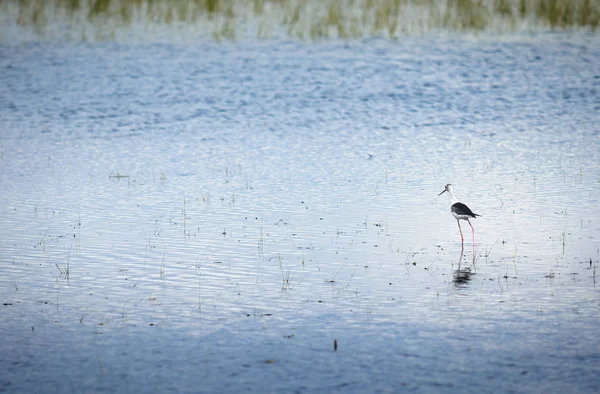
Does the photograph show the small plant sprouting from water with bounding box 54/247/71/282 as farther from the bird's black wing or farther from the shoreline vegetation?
the shoreline vegetation

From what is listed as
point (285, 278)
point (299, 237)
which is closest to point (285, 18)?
point (299, 237)

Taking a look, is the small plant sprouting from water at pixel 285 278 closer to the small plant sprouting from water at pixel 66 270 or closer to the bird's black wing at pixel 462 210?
the small plant sprouting from water at pixel 66 270

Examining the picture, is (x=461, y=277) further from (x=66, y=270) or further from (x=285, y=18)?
(x=285, y=18)

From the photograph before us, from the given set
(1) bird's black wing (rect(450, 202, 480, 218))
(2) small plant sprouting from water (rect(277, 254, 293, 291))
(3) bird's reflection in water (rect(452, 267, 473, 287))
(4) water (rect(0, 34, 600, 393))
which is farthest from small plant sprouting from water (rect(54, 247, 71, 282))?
(1) bird's black wing (rect(450, 202, 480, 218))

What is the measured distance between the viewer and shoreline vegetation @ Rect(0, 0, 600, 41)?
45062 millimetres

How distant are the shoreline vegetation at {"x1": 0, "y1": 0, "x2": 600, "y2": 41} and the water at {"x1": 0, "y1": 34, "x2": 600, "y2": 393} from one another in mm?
12531

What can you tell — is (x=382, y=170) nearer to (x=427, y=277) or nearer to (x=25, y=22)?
(x=427, y=277)

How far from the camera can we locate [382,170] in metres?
20.4

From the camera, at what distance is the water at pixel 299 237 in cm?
956

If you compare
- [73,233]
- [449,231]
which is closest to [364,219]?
[449,231]

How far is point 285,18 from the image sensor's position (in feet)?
160

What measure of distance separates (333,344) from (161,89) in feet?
78.8

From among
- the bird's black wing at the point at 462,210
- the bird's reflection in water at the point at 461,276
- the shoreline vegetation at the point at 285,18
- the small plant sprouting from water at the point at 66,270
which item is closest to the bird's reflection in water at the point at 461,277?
the bird's reflection in water at the point at 461,276

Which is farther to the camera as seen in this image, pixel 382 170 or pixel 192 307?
pixel 382 170
